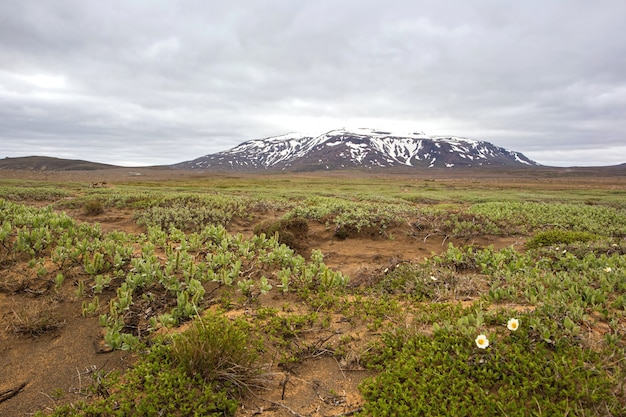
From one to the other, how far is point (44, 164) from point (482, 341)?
227668mm

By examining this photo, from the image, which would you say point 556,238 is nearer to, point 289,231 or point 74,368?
point 289,231

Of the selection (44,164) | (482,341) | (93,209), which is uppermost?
(44,164)

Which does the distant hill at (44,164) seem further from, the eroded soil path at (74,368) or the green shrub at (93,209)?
the eroded soil path at (74,368)

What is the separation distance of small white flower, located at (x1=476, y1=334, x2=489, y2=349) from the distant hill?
677 ft

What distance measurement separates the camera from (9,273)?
18.4 ft

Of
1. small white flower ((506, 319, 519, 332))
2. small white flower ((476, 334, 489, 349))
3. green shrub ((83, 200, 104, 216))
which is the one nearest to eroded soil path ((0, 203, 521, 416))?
small white flower ((476, 334, 489, 349))

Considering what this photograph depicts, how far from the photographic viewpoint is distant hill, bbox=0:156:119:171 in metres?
174

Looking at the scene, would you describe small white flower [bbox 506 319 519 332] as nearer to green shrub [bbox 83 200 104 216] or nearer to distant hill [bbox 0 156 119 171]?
green shrub [bbox 83 200 104 216]

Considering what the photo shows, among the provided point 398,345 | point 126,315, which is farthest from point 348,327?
point 126,315

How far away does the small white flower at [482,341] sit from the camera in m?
3.37

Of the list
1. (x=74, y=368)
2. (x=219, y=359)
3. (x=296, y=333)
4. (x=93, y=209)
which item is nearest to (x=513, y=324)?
(x=296, y=333)

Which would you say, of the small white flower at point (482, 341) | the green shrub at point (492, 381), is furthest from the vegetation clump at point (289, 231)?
the small white flower at point (482, 341)

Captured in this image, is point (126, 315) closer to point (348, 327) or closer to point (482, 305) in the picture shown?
point (348, 327)

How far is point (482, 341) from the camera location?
3.46 meters
